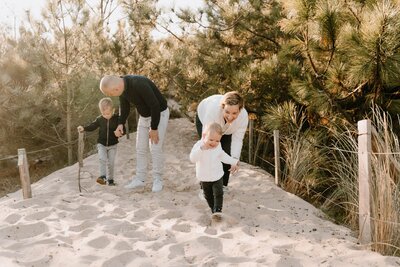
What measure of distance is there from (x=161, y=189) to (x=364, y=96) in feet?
9.01

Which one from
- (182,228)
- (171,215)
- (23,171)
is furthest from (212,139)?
(23,171)

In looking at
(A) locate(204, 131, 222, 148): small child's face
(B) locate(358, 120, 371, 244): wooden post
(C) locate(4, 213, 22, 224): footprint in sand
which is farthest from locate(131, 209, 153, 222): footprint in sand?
(B) locate(358, 120, 371, 244): wooden post

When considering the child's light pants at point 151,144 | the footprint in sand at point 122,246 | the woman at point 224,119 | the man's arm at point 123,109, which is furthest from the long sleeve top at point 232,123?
the footprint in sand at point 122,246

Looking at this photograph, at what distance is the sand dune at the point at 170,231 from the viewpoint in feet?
9.58

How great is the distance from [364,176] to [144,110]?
2423 mm

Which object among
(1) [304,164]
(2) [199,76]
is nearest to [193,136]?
(2) [199,76]

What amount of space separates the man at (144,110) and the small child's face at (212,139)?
101 centimetres

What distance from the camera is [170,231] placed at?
3541mm

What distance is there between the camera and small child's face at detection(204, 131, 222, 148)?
3564 millimetres

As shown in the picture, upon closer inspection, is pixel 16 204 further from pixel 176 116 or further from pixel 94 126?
pixel 176 116

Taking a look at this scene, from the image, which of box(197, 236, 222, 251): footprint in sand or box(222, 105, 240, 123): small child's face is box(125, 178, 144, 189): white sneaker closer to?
box(222, 105, 240, 123): small child's face

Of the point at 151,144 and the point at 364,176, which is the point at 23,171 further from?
the point at 364,176

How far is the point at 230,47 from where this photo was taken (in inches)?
314

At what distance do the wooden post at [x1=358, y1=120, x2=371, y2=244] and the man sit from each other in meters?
2.11
